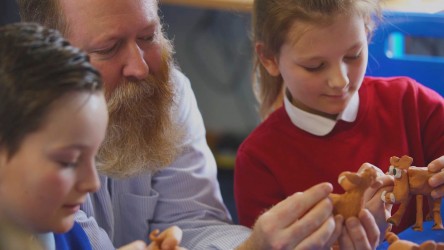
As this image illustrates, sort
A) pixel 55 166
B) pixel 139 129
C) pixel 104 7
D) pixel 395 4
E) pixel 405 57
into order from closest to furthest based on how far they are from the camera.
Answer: pixel 55 166 → pixel 104 7 → pixel 139 129 → pixel 405 57 → pixel 395 4

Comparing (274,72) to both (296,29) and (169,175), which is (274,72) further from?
(169,175)

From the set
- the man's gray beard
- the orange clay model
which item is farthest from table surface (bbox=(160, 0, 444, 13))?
the orange clay model

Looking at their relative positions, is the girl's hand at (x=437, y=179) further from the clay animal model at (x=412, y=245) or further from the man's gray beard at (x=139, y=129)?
the man's gray beard at (x=139, y=129)

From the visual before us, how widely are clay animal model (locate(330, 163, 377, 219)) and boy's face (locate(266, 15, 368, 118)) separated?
329 mm

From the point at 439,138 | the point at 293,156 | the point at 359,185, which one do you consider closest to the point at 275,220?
the point at 359,185

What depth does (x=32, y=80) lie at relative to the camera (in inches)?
28.8

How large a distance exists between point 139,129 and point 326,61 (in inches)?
13.0

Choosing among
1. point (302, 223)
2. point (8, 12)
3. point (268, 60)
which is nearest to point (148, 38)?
point (268, 60)

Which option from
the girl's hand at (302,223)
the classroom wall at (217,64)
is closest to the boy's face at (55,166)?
the girl's hand at (302,223)

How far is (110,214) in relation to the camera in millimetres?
1349

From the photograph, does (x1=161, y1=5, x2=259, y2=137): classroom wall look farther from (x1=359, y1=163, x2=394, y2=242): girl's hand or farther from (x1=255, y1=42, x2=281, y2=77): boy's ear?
(x1=359, y1=163, x2=394, y2=242): girl's hand

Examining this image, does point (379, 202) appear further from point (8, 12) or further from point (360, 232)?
point (8, 12)

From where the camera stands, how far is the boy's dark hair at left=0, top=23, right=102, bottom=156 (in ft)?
2.39

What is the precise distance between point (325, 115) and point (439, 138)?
0.21 m
